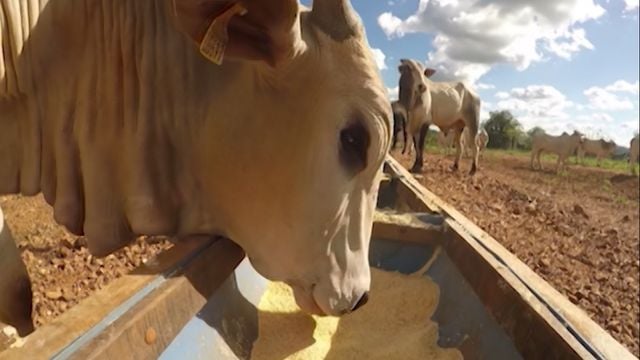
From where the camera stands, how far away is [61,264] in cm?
387

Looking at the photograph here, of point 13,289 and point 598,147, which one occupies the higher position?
point 13,289

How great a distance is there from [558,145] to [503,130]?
30482mm

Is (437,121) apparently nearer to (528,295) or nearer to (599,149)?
(528,295)

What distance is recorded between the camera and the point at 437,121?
13508mm

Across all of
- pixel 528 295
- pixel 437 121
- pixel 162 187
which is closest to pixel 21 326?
pixel 162 187

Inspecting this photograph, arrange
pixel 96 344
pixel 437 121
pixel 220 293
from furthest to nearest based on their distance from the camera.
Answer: pixel 437 121
pixel 220 293
pixel 96 344

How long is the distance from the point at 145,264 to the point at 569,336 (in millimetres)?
1175

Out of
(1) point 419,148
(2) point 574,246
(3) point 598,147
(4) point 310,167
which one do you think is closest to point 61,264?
(4) point 310,167

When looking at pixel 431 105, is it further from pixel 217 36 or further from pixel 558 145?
pixel 558 145

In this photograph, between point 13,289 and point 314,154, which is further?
point 13,289

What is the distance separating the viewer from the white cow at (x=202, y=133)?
1.68 m

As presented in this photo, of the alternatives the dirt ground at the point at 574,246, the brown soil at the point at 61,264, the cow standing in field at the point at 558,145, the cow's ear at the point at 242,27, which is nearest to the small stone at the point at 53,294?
the brown soil at the point at 61,264

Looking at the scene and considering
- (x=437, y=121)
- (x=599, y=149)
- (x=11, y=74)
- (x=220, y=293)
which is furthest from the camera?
(x=599, y=149)

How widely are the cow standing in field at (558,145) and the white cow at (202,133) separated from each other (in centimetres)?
2545
